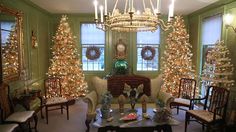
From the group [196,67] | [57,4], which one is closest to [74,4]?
[57,4]

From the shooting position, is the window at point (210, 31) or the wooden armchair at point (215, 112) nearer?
the wooden armchair at point (215, 112)

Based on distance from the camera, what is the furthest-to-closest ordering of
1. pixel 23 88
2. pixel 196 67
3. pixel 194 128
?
pixel 196 67
pixel 23 88
pixel 194 128

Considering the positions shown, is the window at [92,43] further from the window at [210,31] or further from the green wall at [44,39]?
the window at [210,31]

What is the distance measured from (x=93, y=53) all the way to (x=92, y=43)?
A: 1.20 ft

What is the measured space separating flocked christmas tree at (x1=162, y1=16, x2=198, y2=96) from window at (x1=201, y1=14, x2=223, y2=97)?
18.0 inches

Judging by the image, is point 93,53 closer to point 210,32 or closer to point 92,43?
point 92,43

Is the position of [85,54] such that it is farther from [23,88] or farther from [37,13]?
[23,88]

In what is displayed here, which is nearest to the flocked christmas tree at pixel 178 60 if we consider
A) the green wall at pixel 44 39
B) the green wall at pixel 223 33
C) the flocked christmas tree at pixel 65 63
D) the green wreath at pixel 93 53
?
the green wall at pixel 223 33

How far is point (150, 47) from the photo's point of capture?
7.11 m

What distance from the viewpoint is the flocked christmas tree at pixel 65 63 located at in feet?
19.8

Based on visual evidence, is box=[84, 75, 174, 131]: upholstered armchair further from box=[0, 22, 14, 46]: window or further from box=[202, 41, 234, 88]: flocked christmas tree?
box=[0, 22, 14, 46]: window

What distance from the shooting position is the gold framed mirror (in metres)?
3.74

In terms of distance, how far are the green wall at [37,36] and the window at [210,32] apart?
4.80m

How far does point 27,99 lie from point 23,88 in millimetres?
802
